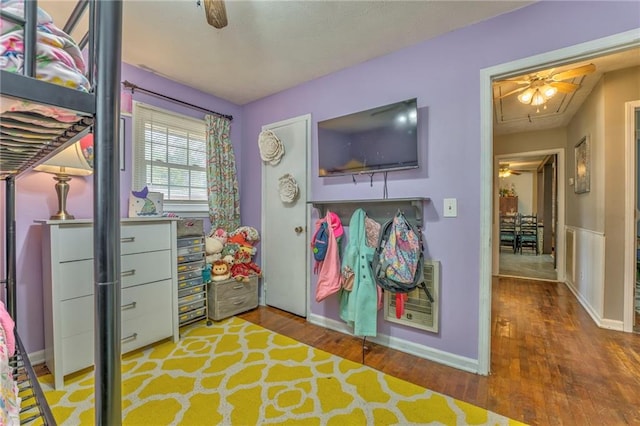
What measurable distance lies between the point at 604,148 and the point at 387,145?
7.38 feet

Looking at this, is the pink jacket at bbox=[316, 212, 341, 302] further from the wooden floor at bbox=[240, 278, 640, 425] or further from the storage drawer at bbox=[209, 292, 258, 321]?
the storage drawer at bbox=[209, 292, 258, 321]

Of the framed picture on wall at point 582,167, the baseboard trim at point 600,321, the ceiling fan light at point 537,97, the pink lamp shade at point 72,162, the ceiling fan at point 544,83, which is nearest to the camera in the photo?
the pink lamp shade at point 72,162

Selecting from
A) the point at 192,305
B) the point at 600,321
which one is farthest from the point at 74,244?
the point at 600,321

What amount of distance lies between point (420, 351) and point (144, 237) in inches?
89.2

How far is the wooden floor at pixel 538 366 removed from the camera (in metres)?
1.51

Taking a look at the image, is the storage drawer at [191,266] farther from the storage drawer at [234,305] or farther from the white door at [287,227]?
the white door at [287,227]

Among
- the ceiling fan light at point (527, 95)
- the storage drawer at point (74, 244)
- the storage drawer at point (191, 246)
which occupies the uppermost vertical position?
the ceiling fan light at point (527, 95)

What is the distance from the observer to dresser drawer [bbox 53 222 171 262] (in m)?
1.73

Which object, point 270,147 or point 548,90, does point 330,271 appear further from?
point 548,90

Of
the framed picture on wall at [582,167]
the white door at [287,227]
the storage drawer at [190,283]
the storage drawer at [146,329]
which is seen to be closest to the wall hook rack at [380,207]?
the white door at [287,227]

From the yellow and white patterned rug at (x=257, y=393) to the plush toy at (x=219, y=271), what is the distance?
0.68 metres

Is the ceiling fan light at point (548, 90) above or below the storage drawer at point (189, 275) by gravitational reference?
above

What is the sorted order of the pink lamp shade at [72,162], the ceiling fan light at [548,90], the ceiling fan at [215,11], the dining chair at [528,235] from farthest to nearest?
the dining chair at [528,235] → the ceiling fan light at [548,90] → the pink lamp shade at [72,162] → the ceiling fan at [215,11]

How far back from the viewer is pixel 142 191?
2361mm
